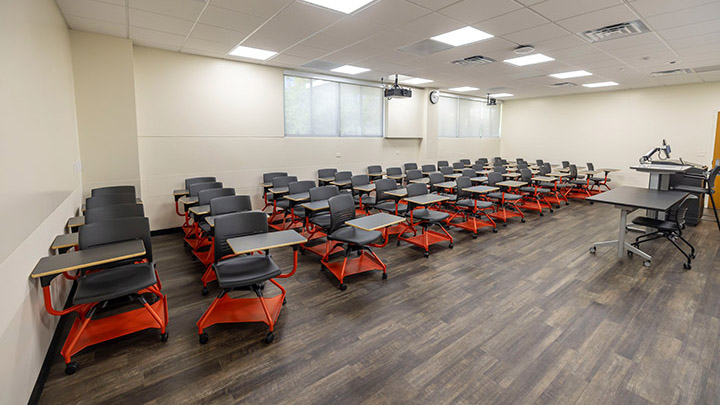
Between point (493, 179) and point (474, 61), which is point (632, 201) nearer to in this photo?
point (493, 179)

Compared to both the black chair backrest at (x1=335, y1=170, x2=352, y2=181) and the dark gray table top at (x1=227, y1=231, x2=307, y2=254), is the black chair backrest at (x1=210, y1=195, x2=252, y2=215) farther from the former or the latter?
the black chair backrest at (x1=335, y1=170, x2=352, y2=181)

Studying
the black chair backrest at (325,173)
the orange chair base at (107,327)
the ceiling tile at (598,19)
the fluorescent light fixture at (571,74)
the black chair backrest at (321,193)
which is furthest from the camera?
the black chair backrest at (325,173)

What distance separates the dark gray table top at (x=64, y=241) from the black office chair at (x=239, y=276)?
1.15 m

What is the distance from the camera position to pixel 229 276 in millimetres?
2865

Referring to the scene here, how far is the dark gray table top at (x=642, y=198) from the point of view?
4.04 metres

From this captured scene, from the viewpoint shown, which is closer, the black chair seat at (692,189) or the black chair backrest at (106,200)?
the black chair backrest at (106,200)

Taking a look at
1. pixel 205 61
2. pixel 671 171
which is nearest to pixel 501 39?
pixel 671 171

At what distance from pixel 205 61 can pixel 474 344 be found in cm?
635

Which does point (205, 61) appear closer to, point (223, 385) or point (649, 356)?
point (223, 385)

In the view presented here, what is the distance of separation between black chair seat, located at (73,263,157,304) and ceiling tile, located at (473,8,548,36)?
4589 mm

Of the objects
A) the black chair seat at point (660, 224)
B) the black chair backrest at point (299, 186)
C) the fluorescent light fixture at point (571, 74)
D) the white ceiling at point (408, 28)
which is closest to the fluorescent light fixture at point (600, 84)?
the fluorescent light fixture at point (571, 74)

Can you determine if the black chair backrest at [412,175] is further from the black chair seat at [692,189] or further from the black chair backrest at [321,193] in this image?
the black chair seat at [692,189]

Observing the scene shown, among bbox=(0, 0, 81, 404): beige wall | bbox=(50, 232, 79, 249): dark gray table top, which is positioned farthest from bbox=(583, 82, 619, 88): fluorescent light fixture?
bbox=(50, 232, 79, 249): dark gray table top

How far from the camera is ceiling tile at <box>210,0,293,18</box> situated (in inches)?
145
